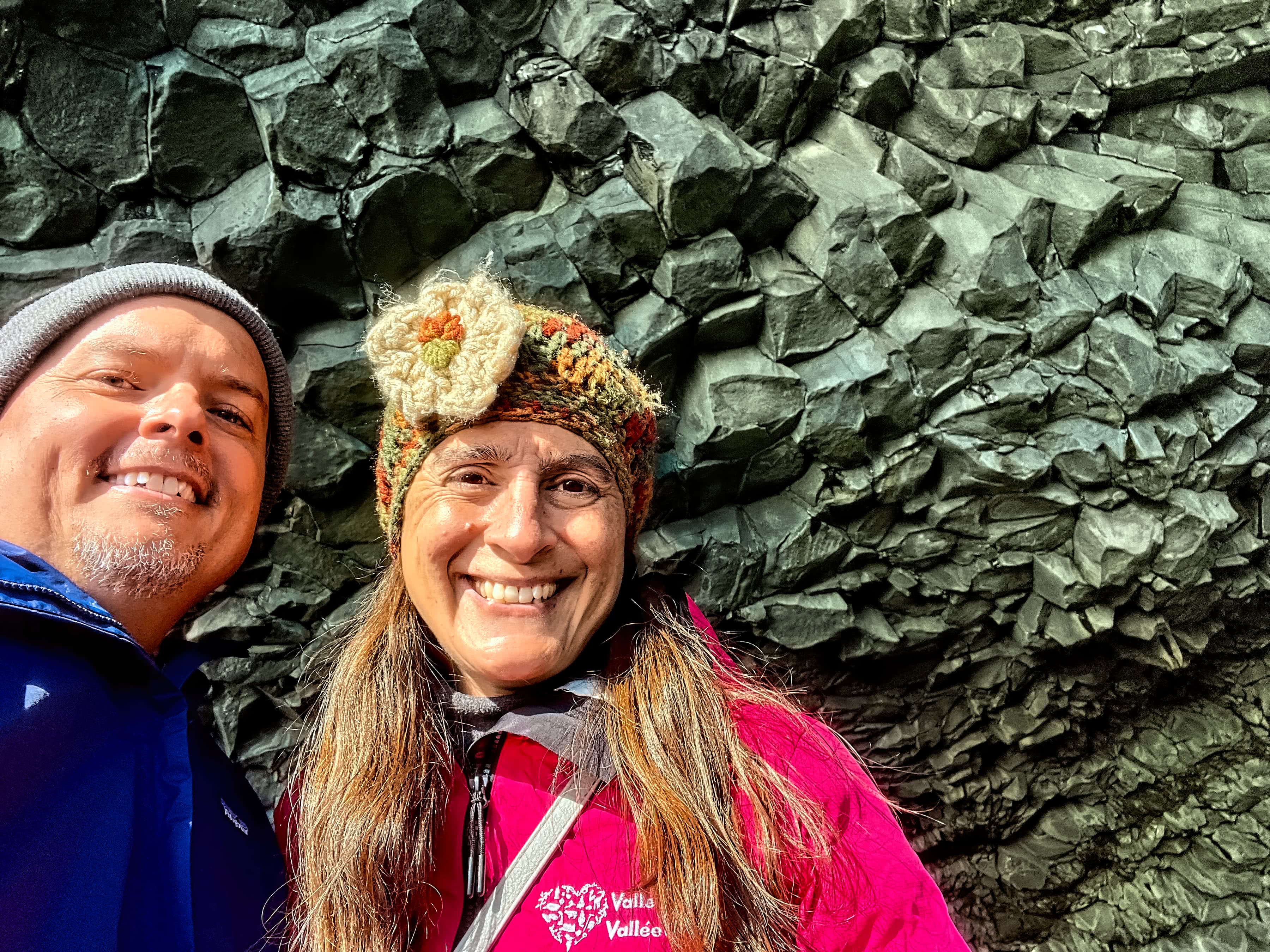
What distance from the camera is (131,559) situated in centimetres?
173

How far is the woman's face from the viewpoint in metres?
1.75

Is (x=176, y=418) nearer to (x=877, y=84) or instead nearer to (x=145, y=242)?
(x=145, y=242)

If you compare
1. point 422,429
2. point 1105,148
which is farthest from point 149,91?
point 1105,148

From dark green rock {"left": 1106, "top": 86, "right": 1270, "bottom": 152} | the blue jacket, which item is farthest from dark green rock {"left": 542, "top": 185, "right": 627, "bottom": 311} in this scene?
dark green rock {"left": 1106, "top": 86, "right": 1270, "bottom": 152}

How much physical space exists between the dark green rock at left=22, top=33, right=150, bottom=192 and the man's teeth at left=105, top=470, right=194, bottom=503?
1.58m

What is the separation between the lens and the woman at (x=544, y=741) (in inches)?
64.1

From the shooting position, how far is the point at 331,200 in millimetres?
2965

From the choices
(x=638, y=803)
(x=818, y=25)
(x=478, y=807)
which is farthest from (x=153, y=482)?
(x=818, y=25)

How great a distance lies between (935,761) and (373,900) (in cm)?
319

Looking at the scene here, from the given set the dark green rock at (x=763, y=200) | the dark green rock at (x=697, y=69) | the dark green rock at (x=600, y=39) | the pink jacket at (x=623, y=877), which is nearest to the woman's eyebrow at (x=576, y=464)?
the pink jacket at (x=623, y=877)

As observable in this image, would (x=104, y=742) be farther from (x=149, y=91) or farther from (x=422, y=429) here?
(x=149, y=91)

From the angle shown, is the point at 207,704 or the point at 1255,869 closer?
the point at 207,704

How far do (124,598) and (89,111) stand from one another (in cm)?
194

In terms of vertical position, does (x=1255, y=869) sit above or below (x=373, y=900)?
below
